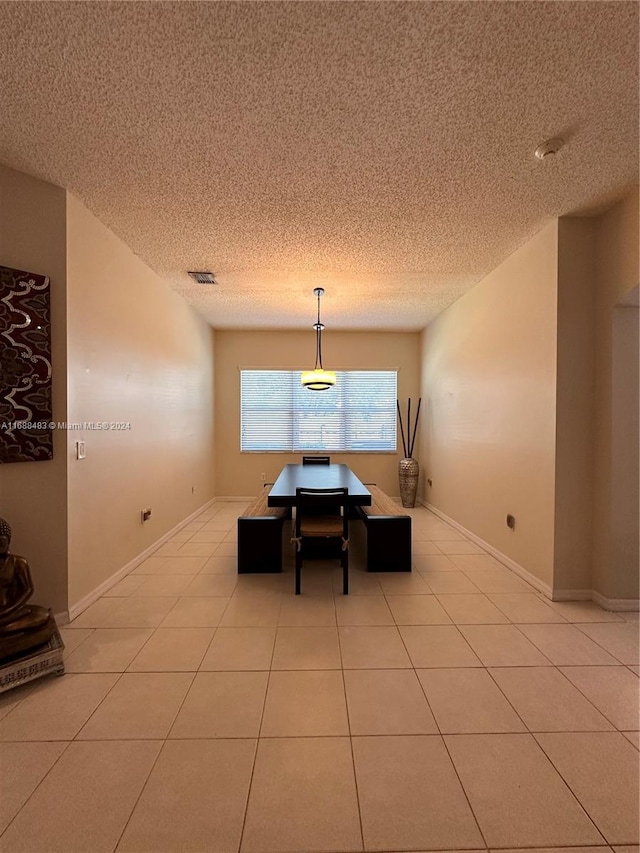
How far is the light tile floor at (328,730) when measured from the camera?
119 centimetres

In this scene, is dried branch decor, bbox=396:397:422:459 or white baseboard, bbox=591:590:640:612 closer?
white baseboard, bbox=591:590:640:612

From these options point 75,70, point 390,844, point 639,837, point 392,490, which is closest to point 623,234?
point 639,837

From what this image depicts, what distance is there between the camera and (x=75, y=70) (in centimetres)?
157

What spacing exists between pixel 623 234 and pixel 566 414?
126cm

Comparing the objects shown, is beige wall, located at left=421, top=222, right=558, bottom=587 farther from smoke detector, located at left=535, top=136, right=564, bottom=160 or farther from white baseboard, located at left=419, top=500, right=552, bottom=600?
smoke detector, located at left=535, top=136, right=564, bottom=160

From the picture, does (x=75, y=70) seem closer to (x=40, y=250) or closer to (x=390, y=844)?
(x=40, y=250)

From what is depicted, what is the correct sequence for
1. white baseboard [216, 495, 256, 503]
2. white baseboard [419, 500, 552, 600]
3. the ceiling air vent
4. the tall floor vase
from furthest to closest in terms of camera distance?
1. white baseboard [216, 495, 256, 503]
2. the tall floor vase
3. the ceiling air vent
4. white baseboard [419, 500, 552, 600]

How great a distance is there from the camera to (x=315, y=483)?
3545 millimetres

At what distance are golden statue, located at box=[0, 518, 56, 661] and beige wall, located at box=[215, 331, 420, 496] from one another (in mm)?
4127

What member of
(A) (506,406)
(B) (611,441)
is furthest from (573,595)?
(A) (506,406)

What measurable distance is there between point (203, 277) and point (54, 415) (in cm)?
222

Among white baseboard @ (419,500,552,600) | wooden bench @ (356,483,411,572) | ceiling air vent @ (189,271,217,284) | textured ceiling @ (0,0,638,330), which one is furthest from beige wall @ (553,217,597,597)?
ceiling air vent @ (189,271,217,284)

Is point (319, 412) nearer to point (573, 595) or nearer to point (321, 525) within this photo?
point (321, 525)

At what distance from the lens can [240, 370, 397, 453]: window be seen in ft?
20.3
